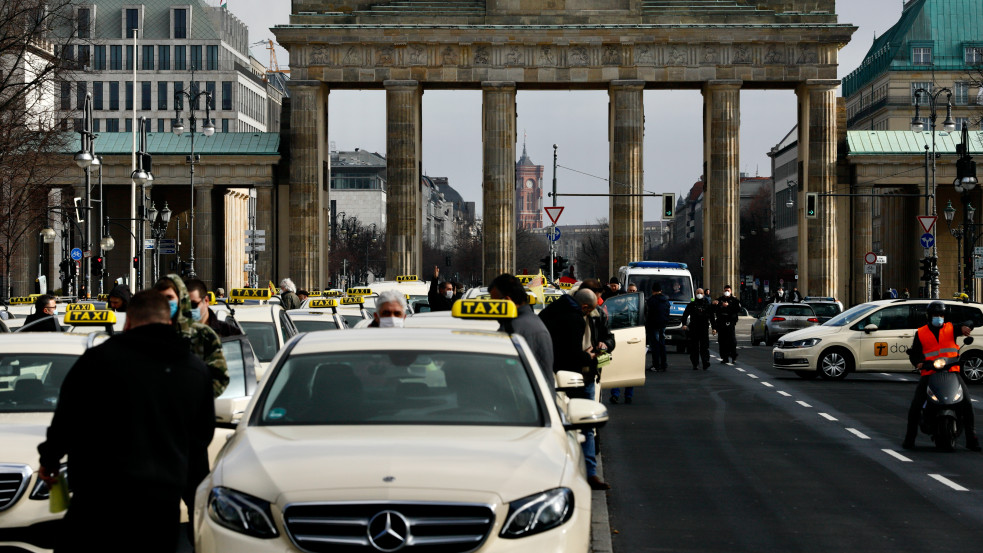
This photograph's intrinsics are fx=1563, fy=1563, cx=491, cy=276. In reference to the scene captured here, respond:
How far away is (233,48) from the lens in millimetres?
123875

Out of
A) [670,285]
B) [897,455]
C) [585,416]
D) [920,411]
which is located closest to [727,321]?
[670,285]

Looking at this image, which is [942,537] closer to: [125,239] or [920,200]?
[920,200]

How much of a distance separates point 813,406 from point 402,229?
161ft

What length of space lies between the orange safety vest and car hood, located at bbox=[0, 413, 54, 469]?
9950mm

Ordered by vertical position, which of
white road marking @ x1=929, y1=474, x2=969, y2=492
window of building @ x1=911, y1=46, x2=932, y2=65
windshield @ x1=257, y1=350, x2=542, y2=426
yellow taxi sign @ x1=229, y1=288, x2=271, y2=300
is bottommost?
white road marking @ x1=929, y1=474, x2=969, y2=492

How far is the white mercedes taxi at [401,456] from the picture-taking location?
627 cm

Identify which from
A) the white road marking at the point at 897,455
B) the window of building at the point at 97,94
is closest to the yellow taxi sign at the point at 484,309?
the white road marking at the point at 897,455

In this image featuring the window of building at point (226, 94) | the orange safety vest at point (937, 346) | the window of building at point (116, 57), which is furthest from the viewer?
the window of building at point (226, 94)

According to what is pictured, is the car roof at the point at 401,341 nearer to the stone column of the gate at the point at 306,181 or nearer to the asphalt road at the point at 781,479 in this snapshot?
the asphalt road at the point at 781,479

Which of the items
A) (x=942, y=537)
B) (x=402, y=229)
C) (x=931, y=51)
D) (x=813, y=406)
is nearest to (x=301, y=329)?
(x=813, y=406)

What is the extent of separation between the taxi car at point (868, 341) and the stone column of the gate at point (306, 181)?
43.3m

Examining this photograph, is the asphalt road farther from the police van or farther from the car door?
the police van

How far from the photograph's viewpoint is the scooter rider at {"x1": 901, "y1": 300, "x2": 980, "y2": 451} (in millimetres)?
16703

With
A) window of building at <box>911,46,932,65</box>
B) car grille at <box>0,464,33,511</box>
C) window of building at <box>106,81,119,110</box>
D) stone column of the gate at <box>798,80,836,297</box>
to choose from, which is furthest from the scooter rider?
window of building at <box>106,81,119,110</box>
